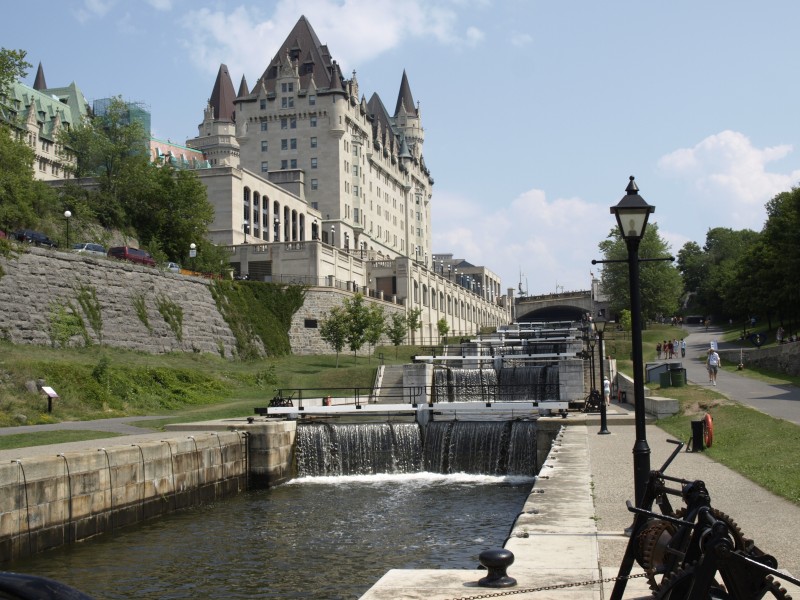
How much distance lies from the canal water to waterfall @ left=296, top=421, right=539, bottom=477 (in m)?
3.73

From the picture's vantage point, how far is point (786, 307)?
75.1m

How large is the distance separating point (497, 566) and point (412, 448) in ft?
69.7

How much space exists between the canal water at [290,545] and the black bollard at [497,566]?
5073 mm

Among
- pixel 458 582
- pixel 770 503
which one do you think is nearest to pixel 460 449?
pixel 770 503

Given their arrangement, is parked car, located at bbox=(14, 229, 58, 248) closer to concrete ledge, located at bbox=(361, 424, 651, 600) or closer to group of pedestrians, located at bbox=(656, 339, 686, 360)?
concrete ledge, located at bbox=(361, 424, 651, 600)

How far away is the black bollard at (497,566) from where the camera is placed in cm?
836

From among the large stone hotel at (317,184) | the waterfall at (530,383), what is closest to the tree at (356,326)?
the large stone hotel at (317,184)

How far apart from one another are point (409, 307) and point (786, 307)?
3511cm

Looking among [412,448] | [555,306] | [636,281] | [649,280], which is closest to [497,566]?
[636,281]

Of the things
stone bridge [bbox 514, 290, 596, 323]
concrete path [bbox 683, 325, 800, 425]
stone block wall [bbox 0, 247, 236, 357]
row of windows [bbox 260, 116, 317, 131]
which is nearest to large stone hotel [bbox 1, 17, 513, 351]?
row of windows [bbox 260, 116, 317, 131]

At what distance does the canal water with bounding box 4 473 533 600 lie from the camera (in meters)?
14.1

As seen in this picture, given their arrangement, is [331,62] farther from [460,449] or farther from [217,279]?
[460,449]

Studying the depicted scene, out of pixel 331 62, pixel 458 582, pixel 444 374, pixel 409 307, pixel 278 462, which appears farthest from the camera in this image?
pixel 331 62

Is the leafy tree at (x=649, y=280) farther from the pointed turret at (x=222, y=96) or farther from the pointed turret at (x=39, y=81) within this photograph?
the pointed turret at (x=39, y=81)
